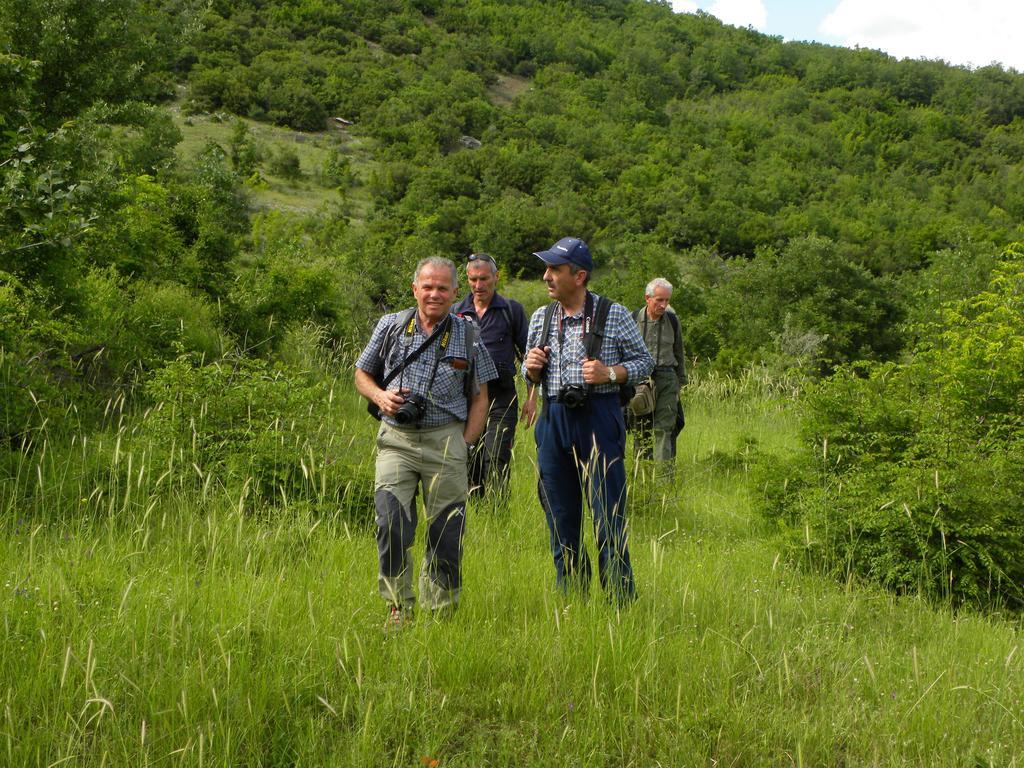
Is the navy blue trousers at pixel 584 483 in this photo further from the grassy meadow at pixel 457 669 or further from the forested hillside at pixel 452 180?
the forested hillside at pixel 452 180

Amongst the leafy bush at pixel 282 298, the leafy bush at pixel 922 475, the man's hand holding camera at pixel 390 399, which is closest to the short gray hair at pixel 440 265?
the man's hand holding camera at pixel 390 399

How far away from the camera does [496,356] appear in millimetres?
6043

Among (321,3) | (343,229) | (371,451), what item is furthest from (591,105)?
(371,451)

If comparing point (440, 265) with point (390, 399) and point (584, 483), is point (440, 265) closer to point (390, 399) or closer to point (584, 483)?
point (390, 399)

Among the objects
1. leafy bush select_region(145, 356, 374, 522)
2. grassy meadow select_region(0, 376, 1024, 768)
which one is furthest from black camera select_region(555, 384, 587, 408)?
leafy bush select_region(145, 356, 374, 522)

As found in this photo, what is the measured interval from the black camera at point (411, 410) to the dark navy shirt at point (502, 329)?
2.22 m

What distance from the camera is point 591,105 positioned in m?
84.4

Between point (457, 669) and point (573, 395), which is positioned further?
point (573, 395)

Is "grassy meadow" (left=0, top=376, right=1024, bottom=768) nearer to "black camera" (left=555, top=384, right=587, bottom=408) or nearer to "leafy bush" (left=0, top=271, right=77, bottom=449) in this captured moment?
"black camera" (left=555, top=384, right=587, bottom=408)

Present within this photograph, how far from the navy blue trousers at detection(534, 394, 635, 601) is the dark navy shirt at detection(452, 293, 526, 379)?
202 cm

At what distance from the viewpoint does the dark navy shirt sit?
603cm

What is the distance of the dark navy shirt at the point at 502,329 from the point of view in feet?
19.8

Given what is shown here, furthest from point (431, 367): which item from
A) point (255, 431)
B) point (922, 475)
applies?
point (922, 475)

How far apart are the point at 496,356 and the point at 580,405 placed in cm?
220
